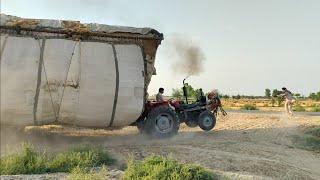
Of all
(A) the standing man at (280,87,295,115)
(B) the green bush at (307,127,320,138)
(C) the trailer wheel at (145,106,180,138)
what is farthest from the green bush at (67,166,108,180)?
(A) the standing man at (280,87,295,115)

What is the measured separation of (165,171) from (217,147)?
4.91m

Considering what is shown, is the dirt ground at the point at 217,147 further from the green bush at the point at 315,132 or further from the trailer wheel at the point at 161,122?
the green bush at the point at 315,132

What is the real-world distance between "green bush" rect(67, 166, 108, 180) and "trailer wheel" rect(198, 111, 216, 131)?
25.7 feet

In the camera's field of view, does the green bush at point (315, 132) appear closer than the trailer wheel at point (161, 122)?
No

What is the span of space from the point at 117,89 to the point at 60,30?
84.7 inches

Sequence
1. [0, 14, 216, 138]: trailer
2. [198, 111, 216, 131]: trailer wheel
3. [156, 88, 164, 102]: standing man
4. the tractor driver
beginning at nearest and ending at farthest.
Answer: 1. [0, 14, 216, 138]: trailer
2. [156, 88, 164, 102]: standing man
3. [198, 111, 216, 131]: trailer wheel
4. the tractor driver

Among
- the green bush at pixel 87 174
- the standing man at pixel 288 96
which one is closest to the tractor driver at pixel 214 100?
the standing man at pixel 288 96

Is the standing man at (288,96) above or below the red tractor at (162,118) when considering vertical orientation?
above

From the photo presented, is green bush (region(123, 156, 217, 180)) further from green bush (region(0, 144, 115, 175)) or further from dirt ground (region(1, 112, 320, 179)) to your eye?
green bush (region(0, 144, 115, 175))

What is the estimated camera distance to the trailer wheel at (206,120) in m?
18.7

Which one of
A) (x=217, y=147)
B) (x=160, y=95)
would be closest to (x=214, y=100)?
(x=160, y=95)

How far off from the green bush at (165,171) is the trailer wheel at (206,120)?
7634 mm

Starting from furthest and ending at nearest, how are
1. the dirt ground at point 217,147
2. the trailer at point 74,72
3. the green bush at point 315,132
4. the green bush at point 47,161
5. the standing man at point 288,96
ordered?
the standing man at point 288,96 < the green bush at point 315,132 < the trailer at point 74,72 < the dirt ground at point 217,147 < the green bush at point 47,161

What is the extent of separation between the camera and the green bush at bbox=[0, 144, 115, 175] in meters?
11.2
